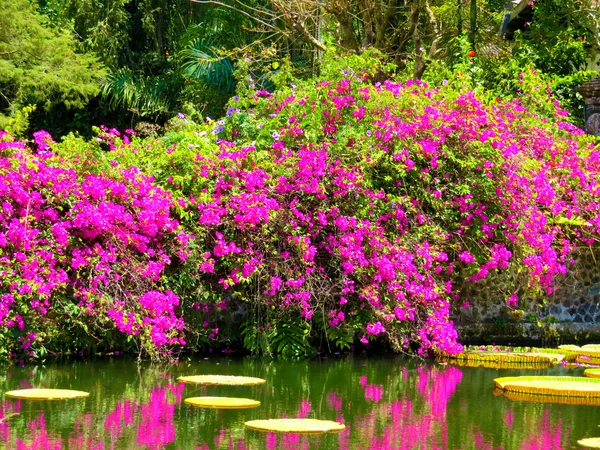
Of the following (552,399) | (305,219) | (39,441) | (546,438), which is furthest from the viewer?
(305,219)

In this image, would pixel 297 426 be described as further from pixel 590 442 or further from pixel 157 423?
pixel 590 442

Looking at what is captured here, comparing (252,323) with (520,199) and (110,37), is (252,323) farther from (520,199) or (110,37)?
(110,37)

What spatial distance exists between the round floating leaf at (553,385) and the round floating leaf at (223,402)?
245cm

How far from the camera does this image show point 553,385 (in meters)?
9.45

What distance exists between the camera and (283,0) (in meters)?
21.2

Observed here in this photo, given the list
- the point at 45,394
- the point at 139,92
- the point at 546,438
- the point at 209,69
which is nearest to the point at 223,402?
the point at 45,394

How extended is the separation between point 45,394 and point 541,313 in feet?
26.7

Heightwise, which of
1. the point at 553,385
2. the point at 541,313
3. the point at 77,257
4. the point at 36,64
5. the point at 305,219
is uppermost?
the point at 36,64

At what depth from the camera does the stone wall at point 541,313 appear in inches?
561

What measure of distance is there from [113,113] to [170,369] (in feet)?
69.5

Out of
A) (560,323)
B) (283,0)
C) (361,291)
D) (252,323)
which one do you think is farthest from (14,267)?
(283,0)

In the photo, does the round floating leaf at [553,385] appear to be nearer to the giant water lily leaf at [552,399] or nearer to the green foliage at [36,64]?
the giant water lily leaf at [552,399]

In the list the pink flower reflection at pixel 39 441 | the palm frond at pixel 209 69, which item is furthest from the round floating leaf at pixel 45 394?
the palm frond at pixel 209 69

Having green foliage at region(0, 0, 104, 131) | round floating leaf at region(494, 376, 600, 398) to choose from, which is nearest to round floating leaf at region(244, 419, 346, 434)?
round floating leaf at region(494, 376, 600, 398)
